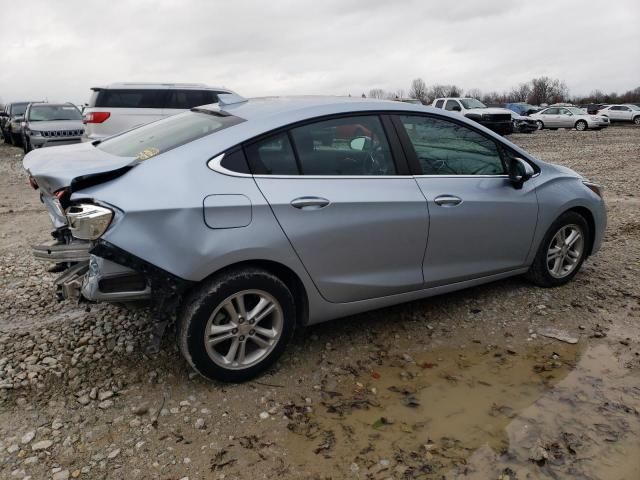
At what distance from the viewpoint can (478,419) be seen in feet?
9.05

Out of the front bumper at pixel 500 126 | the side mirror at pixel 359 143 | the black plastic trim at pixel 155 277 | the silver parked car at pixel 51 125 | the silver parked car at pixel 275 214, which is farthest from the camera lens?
the front bumper at pixel 500 126

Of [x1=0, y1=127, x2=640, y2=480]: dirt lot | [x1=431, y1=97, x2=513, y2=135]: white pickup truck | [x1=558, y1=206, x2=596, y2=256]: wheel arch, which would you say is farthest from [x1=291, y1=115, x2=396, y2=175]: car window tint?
[x1=431, y1=97, x2=513, y2=135]: white pickup truck

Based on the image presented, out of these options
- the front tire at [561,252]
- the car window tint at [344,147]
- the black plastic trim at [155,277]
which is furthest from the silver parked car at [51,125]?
the front tire at [561,252]

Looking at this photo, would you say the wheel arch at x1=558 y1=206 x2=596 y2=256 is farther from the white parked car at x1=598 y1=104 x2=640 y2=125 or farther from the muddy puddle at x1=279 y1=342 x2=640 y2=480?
the white parked car at x1=598 y1=104 x2=640 y2=125

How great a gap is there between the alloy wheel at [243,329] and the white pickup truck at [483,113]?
69.7ft

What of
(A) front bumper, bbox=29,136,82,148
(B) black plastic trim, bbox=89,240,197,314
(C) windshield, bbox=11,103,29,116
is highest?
(C) windshield, bbox=11,103,29,116

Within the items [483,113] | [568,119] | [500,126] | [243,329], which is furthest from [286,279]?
[568,119]

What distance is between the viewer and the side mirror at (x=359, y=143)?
10.8 feet

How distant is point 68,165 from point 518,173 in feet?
9.86

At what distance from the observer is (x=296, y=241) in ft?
9.64

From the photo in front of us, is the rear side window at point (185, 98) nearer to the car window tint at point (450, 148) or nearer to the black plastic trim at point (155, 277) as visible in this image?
the car window tint at point (450, 148)

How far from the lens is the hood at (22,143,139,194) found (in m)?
2.71

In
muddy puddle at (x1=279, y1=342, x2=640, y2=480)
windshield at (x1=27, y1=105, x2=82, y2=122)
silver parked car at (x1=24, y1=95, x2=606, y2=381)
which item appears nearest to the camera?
muddy puddle at (x1=279, y1=342, x2=640, y2=480)

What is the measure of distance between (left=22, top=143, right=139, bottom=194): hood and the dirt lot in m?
1.17
